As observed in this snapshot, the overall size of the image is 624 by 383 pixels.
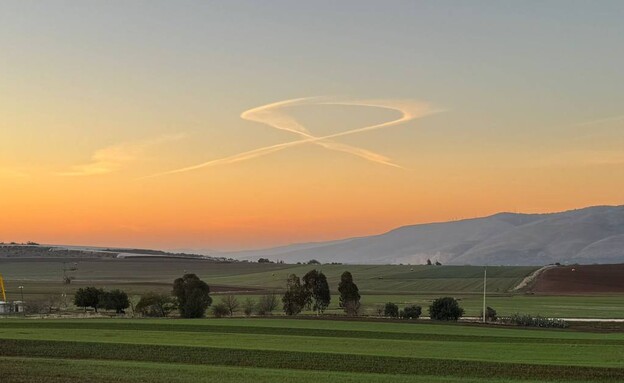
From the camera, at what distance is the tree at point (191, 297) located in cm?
9438

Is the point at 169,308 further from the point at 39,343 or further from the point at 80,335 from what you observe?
the point at 39,343

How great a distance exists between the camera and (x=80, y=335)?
56.5 metres

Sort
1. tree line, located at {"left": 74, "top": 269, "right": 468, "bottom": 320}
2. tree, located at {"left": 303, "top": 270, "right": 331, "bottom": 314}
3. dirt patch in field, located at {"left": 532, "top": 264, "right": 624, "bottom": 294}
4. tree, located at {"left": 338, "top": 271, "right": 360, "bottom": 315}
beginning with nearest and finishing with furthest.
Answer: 1. tree line, located at {"left": 74, "top": 269, "right": 468, "bottom": 320}
2. tree, located at {"left": 338, "top": 271, "right": 360, "bottom": 315}
3. tree, located at {"left": 303, "top": 270, "right": 331, "bottom": 314}
4. dirt patch in field, located at {"left": 532, "top": 264, "right": 624, "bottom": 294}

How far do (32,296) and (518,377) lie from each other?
11224 cm

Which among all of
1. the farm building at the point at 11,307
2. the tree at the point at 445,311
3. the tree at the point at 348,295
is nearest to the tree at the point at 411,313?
the tree at the point at 445,311

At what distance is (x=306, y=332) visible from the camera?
63906mm

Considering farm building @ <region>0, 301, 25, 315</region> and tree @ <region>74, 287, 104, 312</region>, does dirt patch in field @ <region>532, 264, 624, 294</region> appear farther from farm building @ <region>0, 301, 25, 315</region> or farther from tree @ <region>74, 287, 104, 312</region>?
farm building @ <region>0, 301, 25, 315</region>

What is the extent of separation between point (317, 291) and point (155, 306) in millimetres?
23608

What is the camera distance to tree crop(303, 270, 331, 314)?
103062 mm

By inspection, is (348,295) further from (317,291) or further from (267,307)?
(267,307)

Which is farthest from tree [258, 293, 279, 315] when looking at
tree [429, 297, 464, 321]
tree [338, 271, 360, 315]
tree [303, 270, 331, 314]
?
tree [429, 297, 464, 321]

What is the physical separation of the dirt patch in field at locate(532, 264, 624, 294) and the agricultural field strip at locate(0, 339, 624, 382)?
11818cm

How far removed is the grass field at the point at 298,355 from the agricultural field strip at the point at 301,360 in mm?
60

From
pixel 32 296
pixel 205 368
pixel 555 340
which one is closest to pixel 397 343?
pixel 555 340
